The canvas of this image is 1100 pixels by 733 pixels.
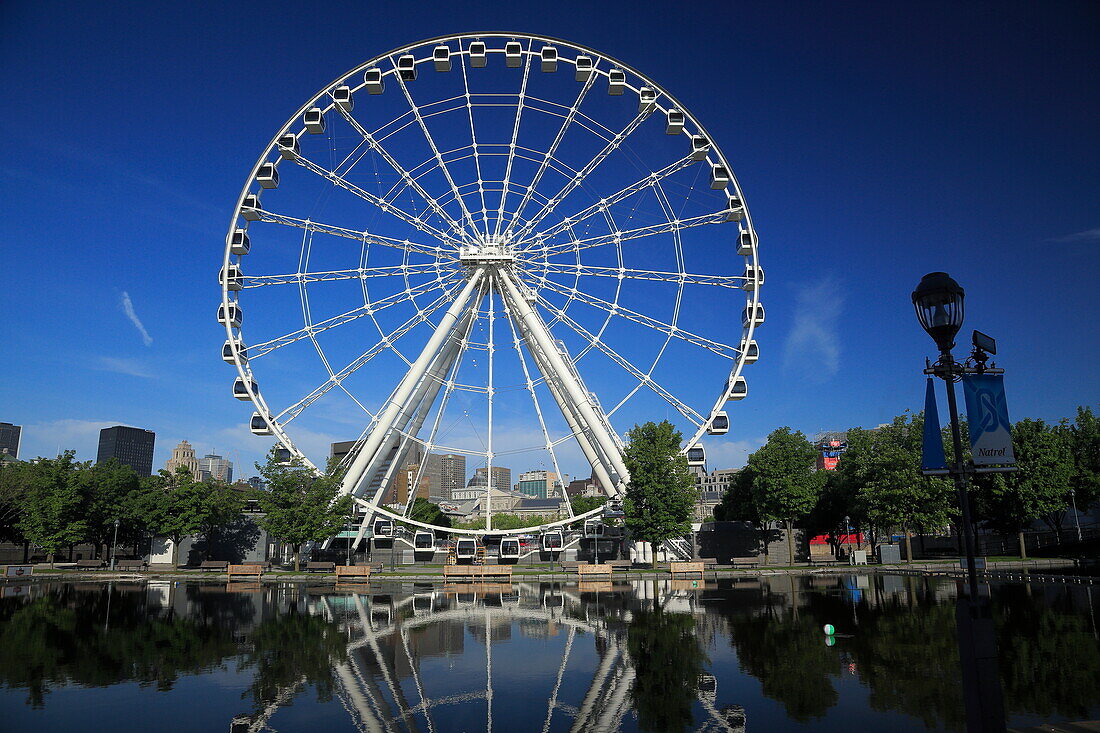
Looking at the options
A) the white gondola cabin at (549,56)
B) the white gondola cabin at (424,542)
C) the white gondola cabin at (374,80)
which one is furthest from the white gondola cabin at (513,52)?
the white gondola cabin at (424,542)

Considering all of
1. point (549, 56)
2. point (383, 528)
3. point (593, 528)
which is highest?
point (549, 56)

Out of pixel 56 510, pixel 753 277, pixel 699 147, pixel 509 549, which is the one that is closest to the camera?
pixel 699 147

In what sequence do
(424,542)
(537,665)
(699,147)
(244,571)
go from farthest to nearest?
(424,542) → (244,571) → (699,147) → (537,665)

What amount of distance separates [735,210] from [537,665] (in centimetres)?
3217

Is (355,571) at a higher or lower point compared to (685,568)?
higher

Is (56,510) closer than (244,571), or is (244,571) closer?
(244,571)

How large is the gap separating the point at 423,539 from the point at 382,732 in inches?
1578

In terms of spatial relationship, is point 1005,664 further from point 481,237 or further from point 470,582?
point 481,237

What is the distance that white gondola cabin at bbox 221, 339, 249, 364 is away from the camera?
40.5m

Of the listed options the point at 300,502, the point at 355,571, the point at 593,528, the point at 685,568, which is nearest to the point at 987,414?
the point at 685,568

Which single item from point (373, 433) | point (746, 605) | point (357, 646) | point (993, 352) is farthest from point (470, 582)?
point (993, 352)

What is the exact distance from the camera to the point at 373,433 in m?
41.2

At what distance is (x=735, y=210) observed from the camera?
135 feet

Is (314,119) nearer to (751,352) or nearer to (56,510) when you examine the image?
(751,352)
